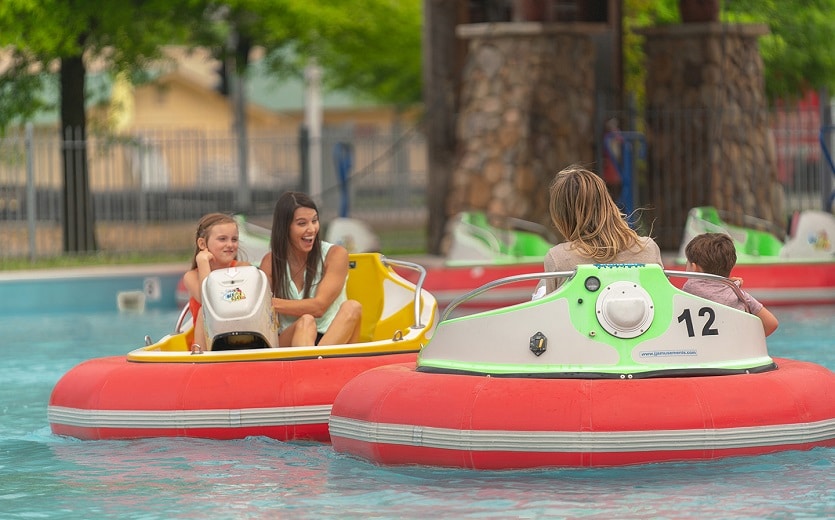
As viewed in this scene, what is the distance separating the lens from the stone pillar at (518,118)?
19859mm

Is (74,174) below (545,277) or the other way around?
the other way around

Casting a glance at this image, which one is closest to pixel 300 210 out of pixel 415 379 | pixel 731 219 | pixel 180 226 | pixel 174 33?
pixel 415 379

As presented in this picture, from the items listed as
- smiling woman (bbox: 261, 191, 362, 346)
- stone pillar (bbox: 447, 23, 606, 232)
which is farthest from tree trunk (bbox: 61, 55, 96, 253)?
smiling woman (bbox: 261, 191, 362, 346)

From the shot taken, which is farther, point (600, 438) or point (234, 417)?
point (234, 417)

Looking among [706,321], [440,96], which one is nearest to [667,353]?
[706,321]

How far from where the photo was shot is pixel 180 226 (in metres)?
25.9

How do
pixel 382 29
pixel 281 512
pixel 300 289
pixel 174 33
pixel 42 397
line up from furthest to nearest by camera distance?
pixel 382 29 < pixel 174 33 < pixel 42 397 < pixel 300 289 < pixel 281 512

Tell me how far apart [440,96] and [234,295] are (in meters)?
12.8

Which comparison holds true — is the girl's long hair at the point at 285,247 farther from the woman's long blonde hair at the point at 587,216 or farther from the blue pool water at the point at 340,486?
the woman's long blonde hair at the point at 587,216

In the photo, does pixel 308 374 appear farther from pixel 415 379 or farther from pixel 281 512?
pixel 281 512

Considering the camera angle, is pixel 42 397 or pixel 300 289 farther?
pixel 42 397

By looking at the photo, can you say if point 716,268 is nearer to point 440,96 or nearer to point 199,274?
point 199,274

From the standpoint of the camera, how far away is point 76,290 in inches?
715

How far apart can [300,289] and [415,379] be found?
6.02ft
